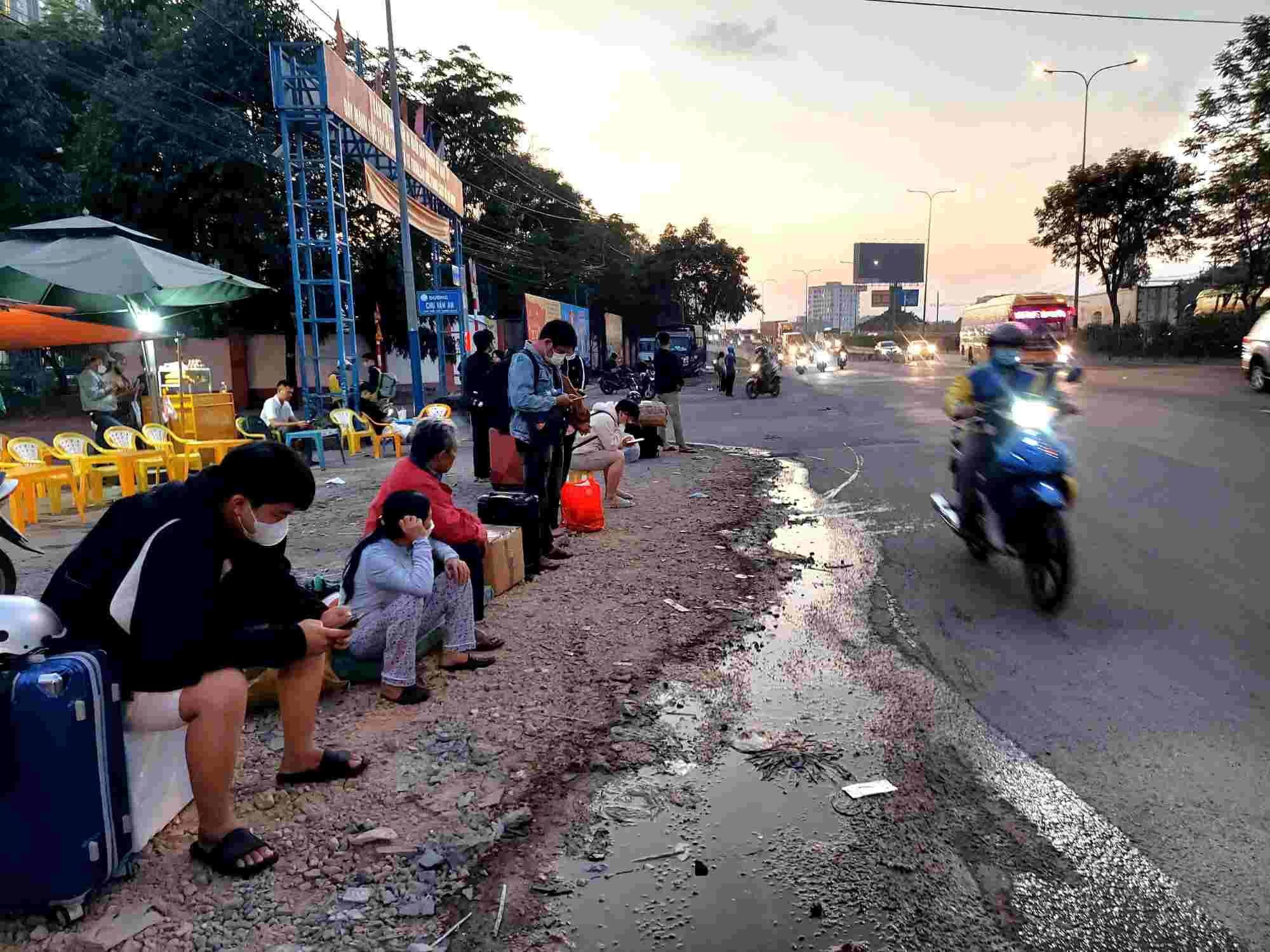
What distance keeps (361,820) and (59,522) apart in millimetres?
8007

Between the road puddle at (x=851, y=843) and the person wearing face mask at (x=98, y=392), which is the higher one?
the person wearing face mask at (x=98, y=392)

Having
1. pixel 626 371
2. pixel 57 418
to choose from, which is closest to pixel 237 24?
pixel 57 418

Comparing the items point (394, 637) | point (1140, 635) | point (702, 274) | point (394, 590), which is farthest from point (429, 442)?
point (702, 274)

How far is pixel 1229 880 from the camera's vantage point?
8.77 feet

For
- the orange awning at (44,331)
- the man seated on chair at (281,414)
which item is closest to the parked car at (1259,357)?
the man seated on chair at (281,414)

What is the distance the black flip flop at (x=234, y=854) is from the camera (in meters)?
2.82

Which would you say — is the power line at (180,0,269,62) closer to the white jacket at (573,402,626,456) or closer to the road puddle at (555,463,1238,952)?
the white jacket at (573,402,626,456)

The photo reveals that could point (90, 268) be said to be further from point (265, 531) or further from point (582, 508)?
point (265, 531)

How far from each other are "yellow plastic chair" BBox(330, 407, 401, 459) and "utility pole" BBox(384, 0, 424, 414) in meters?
2.58

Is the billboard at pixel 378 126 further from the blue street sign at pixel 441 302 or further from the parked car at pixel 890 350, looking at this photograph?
the parked car at pixel 890 350

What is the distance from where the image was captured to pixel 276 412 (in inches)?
530

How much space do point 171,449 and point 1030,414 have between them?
31.1ft

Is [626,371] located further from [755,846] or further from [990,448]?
[755,846]

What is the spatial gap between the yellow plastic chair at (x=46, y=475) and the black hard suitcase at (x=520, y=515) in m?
5.63
